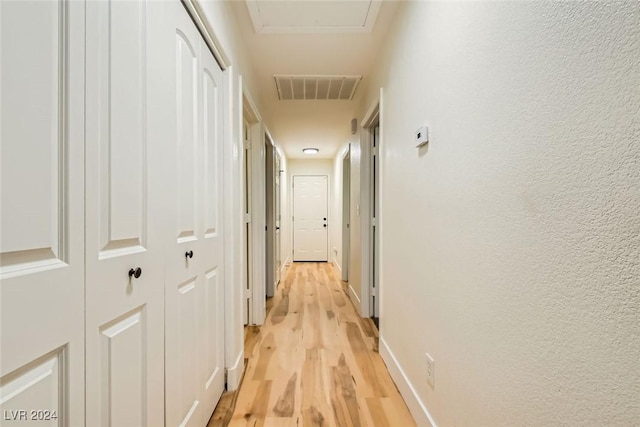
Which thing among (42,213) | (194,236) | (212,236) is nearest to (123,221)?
(42,213)

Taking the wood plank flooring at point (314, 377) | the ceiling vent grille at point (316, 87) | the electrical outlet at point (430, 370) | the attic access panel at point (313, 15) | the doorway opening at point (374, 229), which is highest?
the attic access panel at point (313, 15)

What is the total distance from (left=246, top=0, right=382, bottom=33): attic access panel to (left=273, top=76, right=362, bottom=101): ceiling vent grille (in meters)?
0.72

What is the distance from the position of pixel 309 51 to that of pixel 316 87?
66 cm

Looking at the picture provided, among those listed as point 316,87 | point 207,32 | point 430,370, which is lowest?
point 430,370

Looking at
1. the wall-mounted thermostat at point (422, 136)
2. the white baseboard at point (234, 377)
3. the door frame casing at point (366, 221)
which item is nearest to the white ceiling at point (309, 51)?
the door frame casing at point (366, 221)

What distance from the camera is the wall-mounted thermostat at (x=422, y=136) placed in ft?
4.82

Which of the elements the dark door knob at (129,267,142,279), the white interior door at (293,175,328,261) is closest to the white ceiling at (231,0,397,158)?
the dark door knob at (129,267,142,279)

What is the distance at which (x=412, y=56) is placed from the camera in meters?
1.68

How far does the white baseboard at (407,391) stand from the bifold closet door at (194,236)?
3.39 feet

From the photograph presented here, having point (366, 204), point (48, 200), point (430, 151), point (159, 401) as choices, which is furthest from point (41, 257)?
point (366, 204)

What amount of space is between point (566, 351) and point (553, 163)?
0.42m

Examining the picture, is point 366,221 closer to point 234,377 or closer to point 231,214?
point 231,214

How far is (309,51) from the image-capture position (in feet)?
7.78

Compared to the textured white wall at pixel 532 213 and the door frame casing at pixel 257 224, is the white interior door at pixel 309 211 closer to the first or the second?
the door frame casing at pixel 257 224
